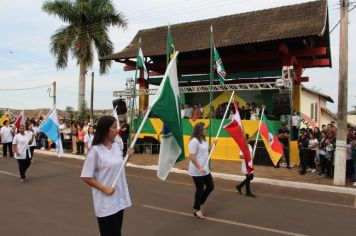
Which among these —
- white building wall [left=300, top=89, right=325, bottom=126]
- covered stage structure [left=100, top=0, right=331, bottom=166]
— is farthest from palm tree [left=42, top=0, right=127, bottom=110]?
white building wall [left=300, top=89, right=325, bottom=126]

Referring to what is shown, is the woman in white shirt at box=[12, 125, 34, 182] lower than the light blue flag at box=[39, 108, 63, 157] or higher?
lower

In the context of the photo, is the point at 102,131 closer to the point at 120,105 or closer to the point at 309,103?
the point at 120,105

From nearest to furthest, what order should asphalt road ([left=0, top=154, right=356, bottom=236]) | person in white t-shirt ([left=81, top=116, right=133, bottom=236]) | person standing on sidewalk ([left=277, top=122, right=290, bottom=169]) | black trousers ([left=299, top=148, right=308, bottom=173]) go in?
person in white t-shirt ([left=81, top=116, right=133, bottom=236]) < asphalt road ([left=0, top=154, right=356, bottom=236]) < black trousers ([left=299, top=148, right=308, bottom=173]) < person standing on sidewalk ([left=277, top=122, right=290, bottom=169])

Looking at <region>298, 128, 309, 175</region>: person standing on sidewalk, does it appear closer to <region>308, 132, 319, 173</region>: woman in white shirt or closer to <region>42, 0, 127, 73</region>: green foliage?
<region>308, 132, 319, 173</region>: woman in white shirt

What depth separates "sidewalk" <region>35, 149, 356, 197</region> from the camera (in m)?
11.4

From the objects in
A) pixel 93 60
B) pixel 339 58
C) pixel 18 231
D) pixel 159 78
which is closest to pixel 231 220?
pixel 18 231

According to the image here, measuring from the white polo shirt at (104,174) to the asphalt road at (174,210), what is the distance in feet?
7.51

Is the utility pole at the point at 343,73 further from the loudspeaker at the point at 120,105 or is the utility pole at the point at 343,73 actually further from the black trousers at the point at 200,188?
the loudspeaker at the point at 120,105

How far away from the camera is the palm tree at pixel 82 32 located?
29.7m

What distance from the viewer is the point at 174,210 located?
787cm

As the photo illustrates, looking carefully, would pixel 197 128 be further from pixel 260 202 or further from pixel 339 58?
pixel 339 58

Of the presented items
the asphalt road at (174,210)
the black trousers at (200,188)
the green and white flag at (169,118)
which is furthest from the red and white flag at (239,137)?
the green and white flag at (169,118)

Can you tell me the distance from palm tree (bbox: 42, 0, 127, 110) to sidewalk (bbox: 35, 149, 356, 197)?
14.8m

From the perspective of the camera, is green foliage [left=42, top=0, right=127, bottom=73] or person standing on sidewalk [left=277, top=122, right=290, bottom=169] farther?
green foliage [left=42, top=0, right=127, bottom=73]
